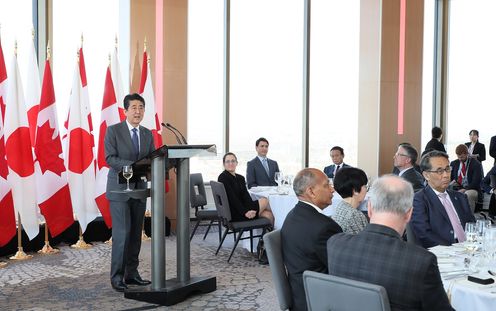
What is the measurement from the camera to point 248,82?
31.6 ft

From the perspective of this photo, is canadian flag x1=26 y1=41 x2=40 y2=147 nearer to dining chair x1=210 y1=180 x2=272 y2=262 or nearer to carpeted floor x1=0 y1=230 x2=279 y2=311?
carpeted floor x1=0 y1=230 x2=279 y2=311

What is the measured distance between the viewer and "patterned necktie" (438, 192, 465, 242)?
382 centimetres

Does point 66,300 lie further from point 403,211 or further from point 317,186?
point 403,211

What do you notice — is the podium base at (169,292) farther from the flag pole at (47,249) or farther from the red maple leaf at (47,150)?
the red maple leaf at (47,150)

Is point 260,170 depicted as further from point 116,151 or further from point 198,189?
point 116,151

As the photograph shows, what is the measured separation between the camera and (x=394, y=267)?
202 centimetres

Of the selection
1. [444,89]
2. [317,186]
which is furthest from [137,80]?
[444,89]

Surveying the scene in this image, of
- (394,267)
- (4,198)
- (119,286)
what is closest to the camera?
(394,267)

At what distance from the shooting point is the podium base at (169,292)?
14.9ft

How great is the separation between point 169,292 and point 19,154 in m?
2.70

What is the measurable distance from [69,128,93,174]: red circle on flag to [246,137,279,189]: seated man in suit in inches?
88.6

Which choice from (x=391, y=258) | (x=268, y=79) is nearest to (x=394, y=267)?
(x=391, y=258)

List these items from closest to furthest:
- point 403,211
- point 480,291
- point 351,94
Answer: point 403,211 < point 480,291 < point 351,94

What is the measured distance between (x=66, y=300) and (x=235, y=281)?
1.54 metres
